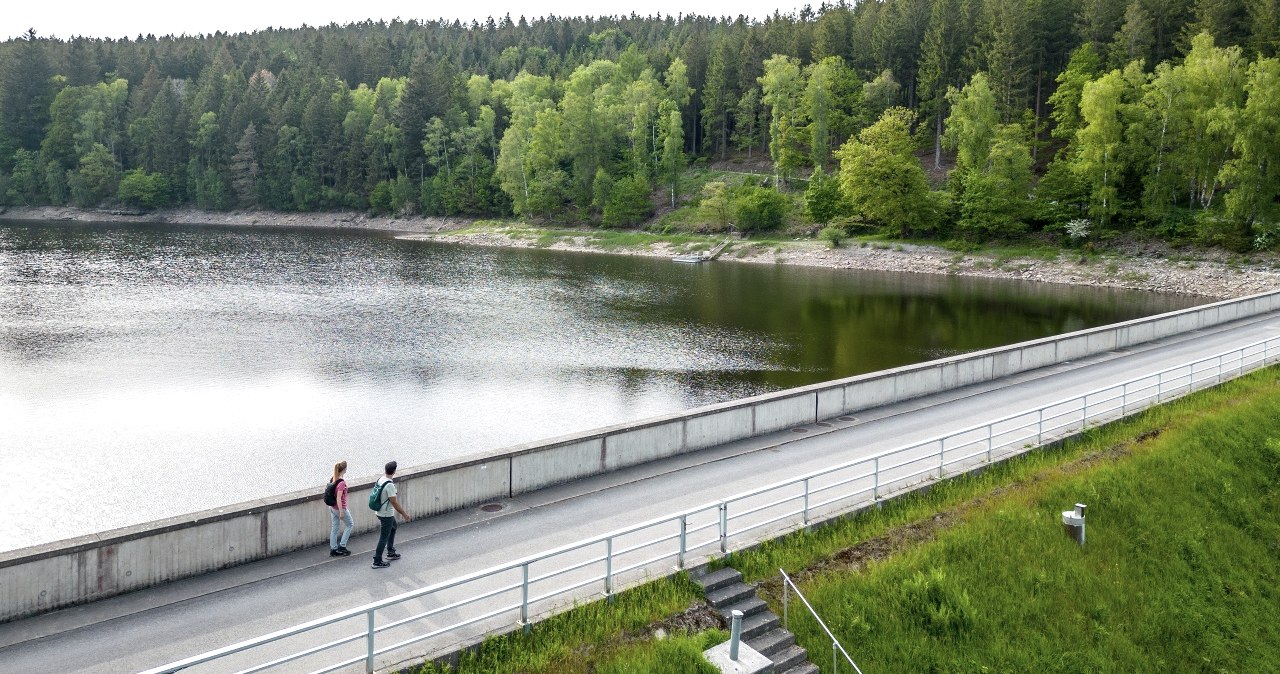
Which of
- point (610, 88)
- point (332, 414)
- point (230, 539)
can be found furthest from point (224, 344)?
point (610, 88)

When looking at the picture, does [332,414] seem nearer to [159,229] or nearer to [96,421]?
[96,421]

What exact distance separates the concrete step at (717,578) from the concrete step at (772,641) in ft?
3.30

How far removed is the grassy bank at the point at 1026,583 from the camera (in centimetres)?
1202

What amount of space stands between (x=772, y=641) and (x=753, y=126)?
116865mm

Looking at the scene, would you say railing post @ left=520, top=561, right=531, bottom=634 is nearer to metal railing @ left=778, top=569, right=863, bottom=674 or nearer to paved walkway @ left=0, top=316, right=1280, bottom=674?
paved walkway @ left=0, top=316, right=1280, bottom=674

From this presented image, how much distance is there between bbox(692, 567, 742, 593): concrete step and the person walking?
217 inches

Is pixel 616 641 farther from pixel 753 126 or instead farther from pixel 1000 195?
pixel 753 126

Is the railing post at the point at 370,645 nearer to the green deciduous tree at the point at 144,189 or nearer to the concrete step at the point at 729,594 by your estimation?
the concrete step at the point at 729,594

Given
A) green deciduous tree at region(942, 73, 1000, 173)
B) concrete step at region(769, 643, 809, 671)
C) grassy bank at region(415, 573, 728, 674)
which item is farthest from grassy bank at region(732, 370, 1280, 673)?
green deciduous tree at region(942, 73, 1000, 173)

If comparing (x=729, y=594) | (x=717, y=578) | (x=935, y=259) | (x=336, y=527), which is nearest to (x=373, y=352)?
(x=336, y=527)

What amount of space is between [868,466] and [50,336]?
1648 inches

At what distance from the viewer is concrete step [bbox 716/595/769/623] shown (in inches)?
492

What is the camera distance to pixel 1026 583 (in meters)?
14.8

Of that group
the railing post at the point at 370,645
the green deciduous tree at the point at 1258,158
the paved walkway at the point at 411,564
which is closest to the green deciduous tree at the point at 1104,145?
the green deciduous tree at the point at 1258,158
